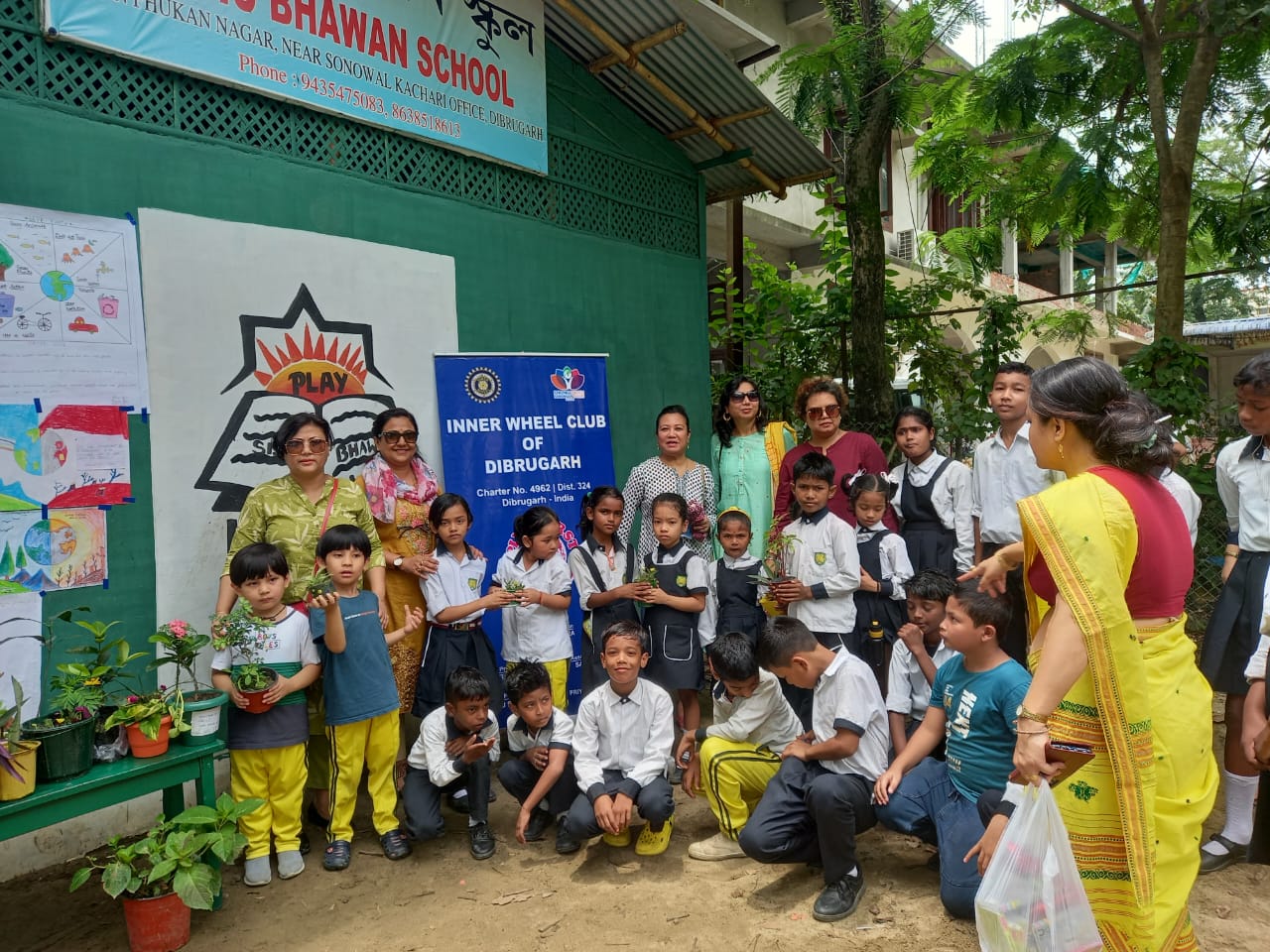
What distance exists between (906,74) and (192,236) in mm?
5545

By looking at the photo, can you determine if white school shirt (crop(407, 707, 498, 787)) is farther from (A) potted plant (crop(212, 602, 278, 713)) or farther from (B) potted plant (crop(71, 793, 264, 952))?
(B) potted plant (crop(71, 793, 264, 952))

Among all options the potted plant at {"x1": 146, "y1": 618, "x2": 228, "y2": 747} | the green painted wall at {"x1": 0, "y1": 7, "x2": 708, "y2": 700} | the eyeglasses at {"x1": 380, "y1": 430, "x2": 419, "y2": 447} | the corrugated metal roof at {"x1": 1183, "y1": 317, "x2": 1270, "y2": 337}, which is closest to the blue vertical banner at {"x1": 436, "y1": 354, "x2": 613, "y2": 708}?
the green painted wall at {"x1": 0, "y1": 7, "x2": 708, "y2": 700}

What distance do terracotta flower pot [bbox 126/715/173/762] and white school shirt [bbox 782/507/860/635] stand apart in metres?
2.75

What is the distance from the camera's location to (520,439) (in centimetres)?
524

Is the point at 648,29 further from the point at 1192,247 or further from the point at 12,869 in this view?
the point at 1192,247

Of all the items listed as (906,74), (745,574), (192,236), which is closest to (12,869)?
(192,236)

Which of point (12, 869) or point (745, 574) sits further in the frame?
point (745, 574)

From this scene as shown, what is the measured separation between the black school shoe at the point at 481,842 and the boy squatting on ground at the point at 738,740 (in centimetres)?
85

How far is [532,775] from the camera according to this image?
375 cm

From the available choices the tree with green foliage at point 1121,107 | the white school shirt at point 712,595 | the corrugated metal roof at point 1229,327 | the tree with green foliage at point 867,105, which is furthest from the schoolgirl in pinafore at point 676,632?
the corrugated metal roof at point 1229,327

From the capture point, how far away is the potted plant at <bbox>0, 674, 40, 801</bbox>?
268 cm

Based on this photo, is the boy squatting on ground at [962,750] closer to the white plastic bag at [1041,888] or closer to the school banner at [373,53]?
the white plastic bag at [1041,888]

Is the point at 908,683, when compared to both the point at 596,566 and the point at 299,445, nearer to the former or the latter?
the point at 596,566

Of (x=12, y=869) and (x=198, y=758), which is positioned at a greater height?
(x=198, y=758)
